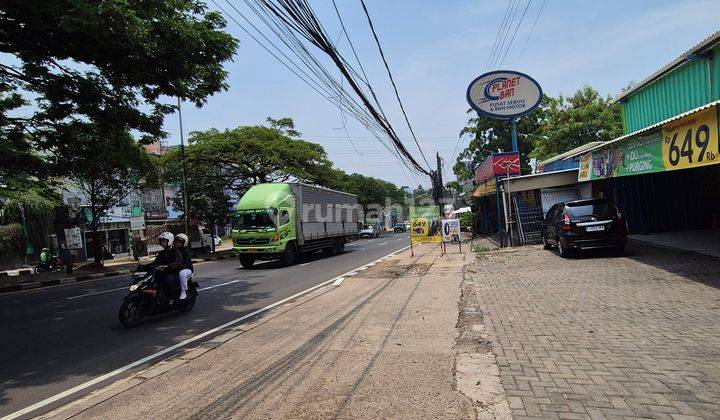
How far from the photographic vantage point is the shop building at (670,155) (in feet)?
25.0

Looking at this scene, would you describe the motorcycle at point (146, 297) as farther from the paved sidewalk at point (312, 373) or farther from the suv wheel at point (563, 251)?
the suv wheel at point (563, 251)

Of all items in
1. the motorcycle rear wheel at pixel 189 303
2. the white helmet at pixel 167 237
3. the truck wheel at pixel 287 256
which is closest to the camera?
the white helmet at pixel 167 237

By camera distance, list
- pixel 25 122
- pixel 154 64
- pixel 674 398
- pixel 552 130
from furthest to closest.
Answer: pixel 552 130
pixel 25 122
pixel 154 64
pixel 674 398

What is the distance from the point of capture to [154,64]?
9.21m

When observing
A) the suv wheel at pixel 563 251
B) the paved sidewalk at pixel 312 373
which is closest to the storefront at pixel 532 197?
the suv wheel at pixel 563 251

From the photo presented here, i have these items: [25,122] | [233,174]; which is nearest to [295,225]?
[25,122]

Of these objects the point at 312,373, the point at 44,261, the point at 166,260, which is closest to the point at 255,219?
the point at 166,260

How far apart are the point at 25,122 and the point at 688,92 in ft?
55.8

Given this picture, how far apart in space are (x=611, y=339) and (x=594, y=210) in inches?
296

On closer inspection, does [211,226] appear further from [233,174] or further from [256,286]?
[256,286]

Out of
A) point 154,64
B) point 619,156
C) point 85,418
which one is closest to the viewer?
point 85,418

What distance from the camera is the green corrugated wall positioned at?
411 inches

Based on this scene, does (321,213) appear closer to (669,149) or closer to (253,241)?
(253,241)

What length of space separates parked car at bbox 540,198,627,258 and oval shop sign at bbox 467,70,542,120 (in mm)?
7479
